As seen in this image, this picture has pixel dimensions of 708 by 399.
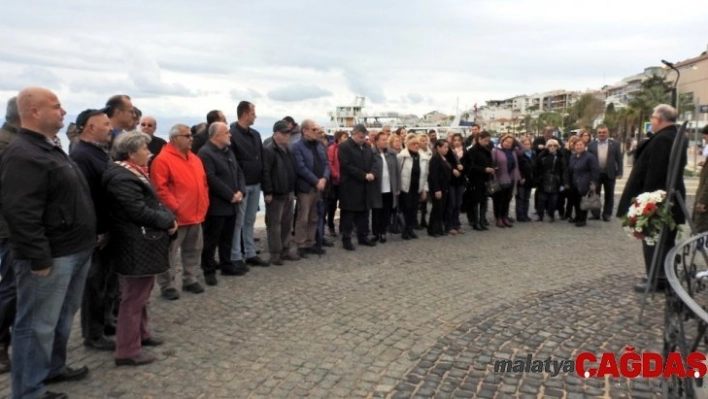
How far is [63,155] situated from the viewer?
335 cm

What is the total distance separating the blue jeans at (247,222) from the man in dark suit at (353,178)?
64.8 inches

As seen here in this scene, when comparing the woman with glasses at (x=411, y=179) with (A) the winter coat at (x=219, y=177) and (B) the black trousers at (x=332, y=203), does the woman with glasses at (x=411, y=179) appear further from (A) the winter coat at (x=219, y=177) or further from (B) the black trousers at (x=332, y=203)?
(A) the winter coat at (x=219, y=177)

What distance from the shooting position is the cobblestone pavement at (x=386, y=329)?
357cm

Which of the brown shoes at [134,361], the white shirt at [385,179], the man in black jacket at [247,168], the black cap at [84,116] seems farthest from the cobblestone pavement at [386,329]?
the black cap at [84,116]

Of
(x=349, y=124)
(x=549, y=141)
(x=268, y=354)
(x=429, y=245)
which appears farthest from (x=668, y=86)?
(x=268, y=354)

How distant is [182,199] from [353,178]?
10.7 ft

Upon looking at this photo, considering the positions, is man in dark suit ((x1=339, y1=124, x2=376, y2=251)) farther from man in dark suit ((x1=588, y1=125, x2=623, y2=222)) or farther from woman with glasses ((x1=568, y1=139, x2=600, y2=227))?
man in dark suit ((x1=588, y1=125, x2=623, y2=222))

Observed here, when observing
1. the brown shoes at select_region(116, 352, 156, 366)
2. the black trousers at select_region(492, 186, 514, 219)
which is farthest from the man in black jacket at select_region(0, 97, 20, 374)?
the black trousers at select_region(492, 186, 514, 219)

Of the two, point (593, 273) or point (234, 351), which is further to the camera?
point (593, 273)

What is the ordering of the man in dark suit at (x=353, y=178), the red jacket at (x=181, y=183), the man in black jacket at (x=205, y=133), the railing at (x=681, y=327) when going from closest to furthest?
the railing at (x=681, y=327), the red jacket at (x=181, y=183), the man in black jacket at (x=205, y=133), the man in dark suit at (x=353, y=178)

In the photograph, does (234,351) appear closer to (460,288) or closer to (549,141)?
(460,288)

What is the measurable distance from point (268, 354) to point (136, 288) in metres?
1.17

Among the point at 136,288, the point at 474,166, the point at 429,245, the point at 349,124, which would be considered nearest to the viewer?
the point at 136,288

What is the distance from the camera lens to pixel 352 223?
8156 millimetres
